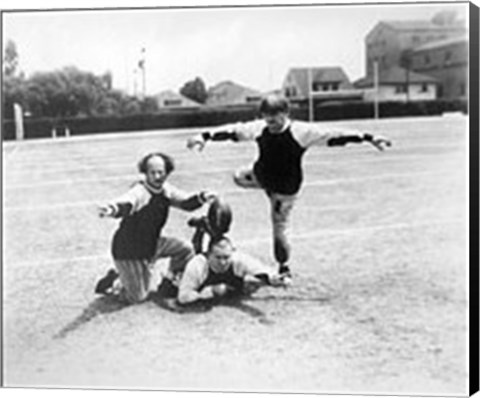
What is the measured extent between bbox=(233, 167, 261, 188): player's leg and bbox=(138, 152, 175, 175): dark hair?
24 centimetres

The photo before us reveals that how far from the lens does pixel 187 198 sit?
3.47 meters

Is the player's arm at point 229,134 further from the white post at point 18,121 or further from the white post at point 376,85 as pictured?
the white post at point 18,121

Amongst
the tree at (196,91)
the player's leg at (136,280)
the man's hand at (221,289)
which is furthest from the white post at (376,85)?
the player's leg at (136,280)

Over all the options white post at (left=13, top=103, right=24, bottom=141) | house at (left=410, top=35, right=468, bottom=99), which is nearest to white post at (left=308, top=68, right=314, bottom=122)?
house at (left=410, top=35, right=468, bottom=99)

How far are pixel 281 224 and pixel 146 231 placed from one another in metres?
0.51

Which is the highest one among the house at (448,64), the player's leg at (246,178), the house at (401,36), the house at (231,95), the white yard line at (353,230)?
the house at (401,36)

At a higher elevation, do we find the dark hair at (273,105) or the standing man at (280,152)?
the dark hair at (273,105)

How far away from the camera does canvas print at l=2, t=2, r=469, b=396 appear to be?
332cm

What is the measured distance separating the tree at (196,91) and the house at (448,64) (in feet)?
2.55

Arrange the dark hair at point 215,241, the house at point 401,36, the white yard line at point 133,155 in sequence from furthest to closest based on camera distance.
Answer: the dark hair at point 215,241
the white yard line at point 133,155
the house at point 401,36

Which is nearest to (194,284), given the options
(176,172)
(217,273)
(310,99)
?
(217,273)

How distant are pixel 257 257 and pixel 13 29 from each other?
4.20ft

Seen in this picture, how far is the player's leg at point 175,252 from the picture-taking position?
348cm

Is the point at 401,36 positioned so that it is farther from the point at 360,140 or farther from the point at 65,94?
the point at 65,94
